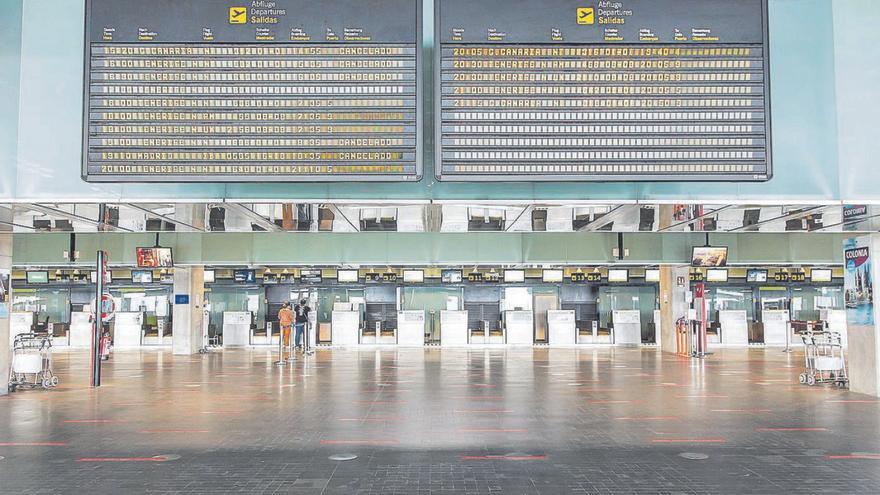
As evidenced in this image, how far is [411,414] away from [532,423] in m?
1.73

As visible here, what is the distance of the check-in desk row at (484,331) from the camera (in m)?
25.0

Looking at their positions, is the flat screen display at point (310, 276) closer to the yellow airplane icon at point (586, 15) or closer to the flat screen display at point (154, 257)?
the flat screen display at point (154, 257)

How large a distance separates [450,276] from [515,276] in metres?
2.47

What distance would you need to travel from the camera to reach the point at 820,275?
26.8 metres

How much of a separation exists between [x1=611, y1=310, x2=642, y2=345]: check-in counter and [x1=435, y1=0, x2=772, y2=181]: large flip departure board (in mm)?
20611

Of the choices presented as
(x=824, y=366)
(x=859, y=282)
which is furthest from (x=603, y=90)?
(x=824, y=366)

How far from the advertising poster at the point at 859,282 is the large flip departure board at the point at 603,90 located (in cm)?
783

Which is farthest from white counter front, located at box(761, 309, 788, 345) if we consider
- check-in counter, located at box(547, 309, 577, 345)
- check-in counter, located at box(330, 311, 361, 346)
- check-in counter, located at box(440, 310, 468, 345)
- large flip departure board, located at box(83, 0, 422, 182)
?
large flip departure board, located at box(83, 0, 422, 182)

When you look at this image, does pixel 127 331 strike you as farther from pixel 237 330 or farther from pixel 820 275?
pixel 820 275

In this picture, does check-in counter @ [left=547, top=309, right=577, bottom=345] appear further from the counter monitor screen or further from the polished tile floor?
the polished tile floor

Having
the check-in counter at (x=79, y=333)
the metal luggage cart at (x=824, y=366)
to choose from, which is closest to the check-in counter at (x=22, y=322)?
the check-in counter at (x=79, y=333)

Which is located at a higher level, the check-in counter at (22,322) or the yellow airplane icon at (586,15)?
the yellow airplane icon at (586,15)

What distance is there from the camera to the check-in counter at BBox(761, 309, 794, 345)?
83.4 feet

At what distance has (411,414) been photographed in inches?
377
